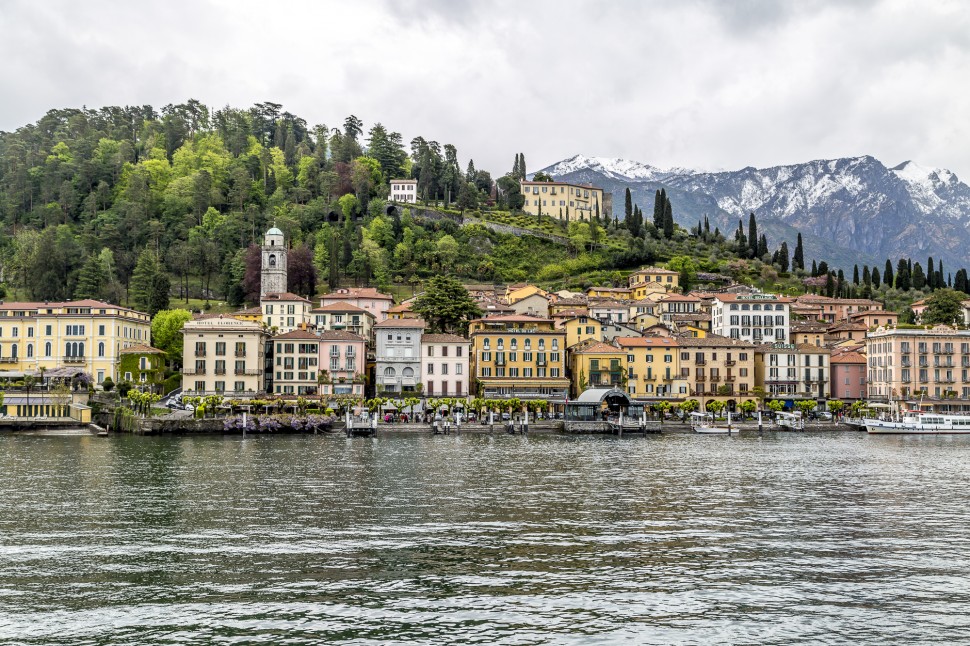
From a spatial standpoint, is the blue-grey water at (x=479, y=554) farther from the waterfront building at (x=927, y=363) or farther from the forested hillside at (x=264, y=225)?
the forested hillside at (x=264, y=225)

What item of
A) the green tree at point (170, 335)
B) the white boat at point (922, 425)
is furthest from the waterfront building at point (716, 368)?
the green tree at point (170, 335)

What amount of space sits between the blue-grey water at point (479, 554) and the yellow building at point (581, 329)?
52252mm

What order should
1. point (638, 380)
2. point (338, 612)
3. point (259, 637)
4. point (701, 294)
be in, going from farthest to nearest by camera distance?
1. point (701, 294)
2. point (638, 380)
3. point (338, 612)
4. point (259, 637)

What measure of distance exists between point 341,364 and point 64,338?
27.4 meters

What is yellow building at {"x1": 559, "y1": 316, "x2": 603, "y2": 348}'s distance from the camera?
337 ft

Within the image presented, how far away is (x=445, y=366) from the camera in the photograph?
94.7m

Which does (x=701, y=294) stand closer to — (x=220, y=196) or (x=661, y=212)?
(x=661, y=212)

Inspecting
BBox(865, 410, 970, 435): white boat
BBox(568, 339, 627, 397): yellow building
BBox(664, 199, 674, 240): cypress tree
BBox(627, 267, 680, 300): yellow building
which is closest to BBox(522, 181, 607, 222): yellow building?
BBox(664, 199, 674, 240): cypress tree

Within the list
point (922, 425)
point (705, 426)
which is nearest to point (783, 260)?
point (922, 425)

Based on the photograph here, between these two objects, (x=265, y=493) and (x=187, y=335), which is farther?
(x=187, y=335)

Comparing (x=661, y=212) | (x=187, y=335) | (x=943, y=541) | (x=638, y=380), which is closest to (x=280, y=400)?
(x=187, y=335)

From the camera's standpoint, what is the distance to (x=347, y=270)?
140m

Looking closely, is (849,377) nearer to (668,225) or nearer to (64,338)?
(668,225)

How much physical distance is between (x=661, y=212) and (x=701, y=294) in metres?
40.8
